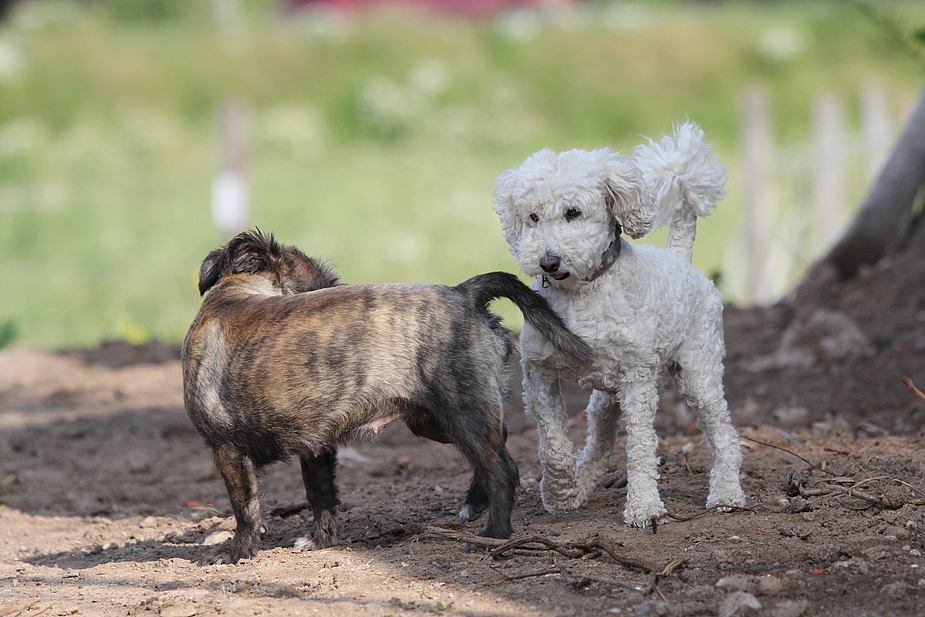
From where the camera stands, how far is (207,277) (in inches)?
179

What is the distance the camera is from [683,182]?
15.0 ft

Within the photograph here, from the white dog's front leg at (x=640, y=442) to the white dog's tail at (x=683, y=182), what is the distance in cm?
85

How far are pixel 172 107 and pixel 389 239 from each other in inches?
311

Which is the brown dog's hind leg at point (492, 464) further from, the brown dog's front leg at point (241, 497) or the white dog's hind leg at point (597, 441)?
the brown dog's front leg at point (241, 497)

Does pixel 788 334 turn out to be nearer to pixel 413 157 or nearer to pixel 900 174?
pixel 900 174

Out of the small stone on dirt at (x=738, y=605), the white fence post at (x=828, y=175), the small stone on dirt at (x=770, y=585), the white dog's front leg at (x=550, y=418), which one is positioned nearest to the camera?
the small stone on dirt at (x=738, y=605)

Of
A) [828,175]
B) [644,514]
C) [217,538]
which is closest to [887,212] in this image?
[828,175]

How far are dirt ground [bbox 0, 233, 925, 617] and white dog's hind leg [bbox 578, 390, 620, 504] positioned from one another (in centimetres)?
14

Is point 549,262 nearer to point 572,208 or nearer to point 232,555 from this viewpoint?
point 572,208

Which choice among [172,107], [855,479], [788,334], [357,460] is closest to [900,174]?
[788,334]

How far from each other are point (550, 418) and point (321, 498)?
1.14 metres

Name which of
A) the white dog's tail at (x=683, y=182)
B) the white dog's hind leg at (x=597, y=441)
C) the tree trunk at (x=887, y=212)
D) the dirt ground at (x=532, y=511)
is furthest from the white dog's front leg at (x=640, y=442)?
the tree trunk at (x=887, y=212)

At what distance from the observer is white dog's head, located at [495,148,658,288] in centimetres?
386

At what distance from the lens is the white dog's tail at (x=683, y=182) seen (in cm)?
458
